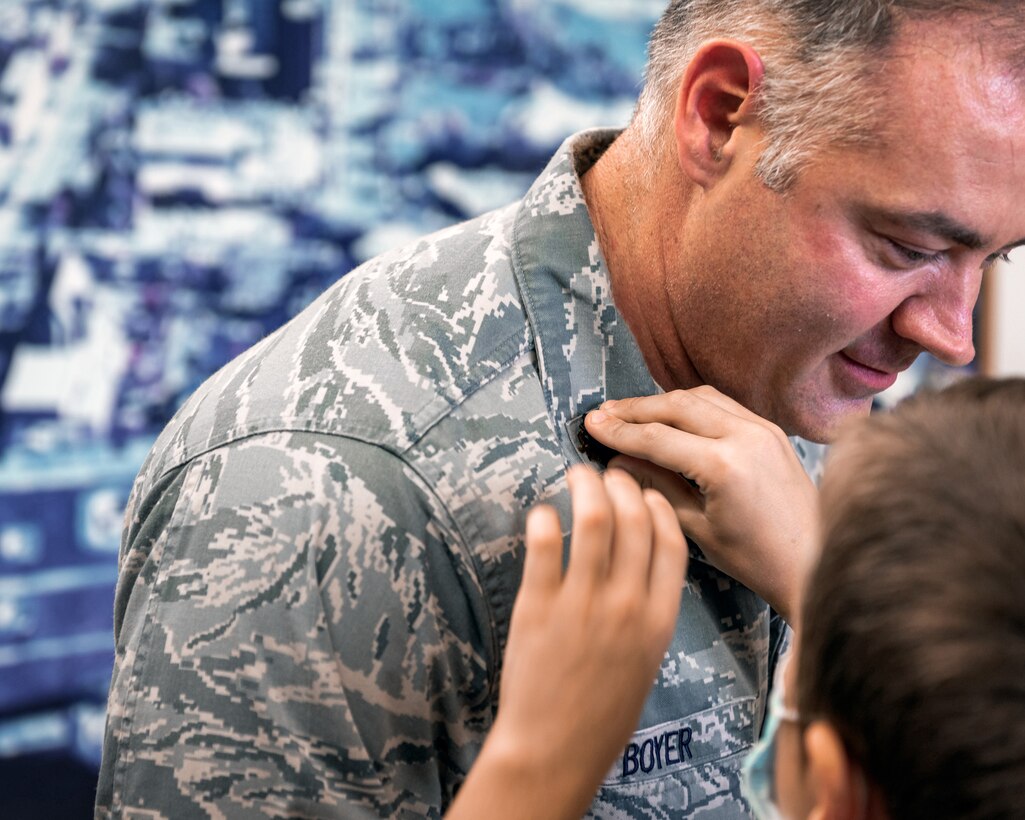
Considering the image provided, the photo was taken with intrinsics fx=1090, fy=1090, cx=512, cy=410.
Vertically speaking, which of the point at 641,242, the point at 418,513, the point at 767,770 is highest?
the point at 641,242

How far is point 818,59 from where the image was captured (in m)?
0.89

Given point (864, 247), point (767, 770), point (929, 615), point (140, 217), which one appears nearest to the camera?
point (929, 615)

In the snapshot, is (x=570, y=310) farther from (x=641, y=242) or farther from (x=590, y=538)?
(x=590, y=538)

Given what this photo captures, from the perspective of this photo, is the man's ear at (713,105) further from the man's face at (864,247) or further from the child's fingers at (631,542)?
the child's fingers at (631,542)

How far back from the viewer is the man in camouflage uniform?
0.79m

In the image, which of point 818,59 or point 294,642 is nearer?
point 294,642

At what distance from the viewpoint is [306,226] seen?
1.95m

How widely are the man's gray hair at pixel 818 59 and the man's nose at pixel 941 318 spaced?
0.56 ft

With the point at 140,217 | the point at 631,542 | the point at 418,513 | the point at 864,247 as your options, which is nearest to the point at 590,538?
the point at 631,542

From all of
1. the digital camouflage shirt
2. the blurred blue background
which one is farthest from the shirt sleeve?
the blurred blue background

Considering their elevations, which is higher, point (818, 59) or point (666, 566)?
point (818, 59)

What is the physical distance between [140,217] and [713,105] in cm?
118

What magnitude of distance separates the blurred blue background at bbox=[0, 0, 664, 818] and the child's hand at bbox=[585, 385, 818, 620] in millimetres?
1147

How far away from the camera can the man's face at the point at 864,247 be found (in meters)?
0.86
